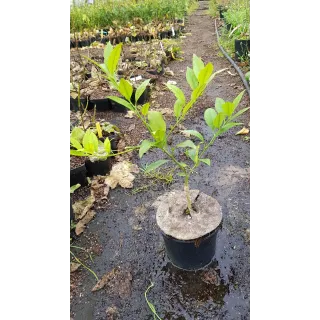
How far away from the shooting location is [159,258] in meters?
1.42

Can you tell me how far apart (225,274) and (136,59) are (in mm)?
3223

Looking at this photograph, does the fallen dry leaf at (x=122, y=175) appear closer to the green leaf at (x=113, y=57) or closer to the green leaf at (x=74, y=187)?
the green leaf at (x=74, y=187)

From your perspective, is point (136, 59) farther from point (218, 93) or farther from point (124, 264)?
point (124, 264)

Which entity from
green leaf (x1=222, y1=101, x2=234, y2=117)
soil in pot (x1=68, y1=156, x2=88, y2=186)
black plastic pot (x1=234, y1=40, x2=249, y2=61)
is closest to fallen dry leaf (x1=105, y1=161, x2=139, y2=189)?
soil in pot (x1=68, y1=156, x2=88, y2=186)

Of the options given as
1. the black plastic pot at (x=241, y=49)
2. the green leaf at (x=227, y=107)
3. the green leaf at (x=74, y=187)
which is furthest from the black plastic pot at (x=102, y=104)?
the green leaf at (x=227, y=107)

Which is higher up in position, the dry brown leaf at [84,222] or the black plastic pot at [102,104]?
the black plastic pot at [102,104]

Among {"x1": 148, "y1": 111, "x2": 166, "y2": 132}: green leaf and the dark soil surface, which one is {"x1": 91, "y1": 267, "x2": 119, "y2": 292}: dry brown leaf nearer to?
the dark soil surface

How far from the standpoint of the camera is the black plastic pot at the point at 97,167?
1.92 metres

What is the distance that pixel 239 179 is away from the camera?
1854 mm

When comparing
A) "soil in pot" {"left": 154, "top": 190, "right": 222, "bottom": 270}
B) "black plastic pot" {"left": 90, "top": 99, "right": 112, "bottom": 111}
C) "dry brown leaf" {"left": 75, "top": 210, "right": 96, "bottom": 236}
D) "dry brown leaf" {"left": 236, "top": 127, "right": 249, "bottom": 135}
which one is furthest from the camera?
"black plastic pot" {"left": 90, "top": 99, "right": 112, "bottom": 111}

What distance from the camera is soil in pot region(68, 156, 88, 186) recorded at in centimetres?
181

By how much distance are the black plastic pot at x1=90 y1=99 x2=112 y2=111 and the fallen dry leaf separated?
928 millimetres

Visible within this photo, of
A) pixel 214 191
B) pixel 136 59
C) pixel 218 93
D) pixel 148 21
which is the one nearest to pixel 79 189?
pixel 214 191

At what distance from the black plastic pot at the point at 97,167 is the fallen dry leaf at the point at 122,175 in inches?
2.1
